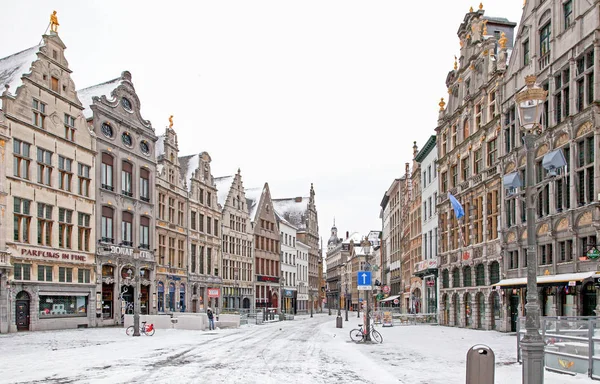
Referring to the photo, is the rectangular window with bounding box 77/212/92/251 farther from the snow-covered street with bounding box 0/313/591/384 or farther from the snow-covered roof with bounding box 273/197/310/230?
the snow-covered roof with bounding box 273/197/310/230

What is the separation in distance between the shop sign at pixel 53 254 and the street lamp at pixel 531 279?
32117 millimetres

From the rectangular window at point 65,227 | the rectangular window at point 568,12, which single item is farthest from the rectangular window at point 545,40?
the rectangular window at point 65,227

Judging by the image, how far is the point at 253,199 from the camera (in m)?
86.6

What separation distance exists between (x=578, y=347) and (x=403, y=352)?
8.95m

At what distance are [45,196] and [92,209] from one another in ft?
17.7

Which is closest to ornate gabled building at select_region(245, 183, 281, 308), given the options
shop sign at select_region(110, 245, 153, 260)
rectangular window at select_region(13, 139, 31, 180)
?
shop sign at select_region(110, 245, 153, 260)

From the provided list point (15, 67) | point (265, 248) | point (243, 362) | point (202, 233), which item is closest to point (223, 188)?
point (202, 233)

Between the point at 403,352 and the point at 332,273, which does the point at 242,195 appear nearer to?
the point at 403,352

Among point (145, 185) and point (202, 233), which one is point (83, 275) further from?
point (202, 233)

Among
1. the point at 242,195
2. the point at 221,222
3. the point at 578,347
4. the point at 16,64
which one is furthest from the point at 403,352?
the point at 242,195

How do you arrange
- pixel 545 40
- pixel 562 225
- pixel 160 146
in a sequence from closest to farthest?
pixel 562 225 → pixel 545 40 → pixel 160 146

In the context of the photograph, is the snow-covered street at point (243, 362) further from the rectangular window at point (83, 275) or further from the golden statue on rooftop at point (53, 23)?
the golden statue on rooftop at point (53, 23)

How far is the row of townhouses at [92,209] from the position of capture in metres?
36.9

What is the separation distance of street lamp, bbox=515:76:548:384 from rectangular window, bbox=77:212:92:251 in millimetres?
36310
